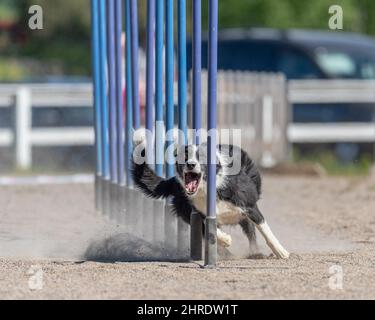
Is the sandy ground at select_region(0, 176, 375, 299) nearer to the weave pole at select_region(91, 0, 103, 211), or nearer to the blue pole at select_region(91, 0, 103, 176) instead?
the weave pole at select_region(91, 0, 103, 211)

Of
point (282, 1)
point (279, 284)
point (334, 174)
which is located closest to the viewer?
point (279, 284)

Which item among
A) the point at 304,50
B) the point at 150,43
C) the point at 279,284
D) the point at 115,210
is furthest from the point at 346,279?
the point at 304,50

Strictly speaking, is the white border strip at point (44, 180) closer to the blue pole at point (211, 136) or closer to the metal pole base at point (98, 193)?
the metal pole base at point (98, 193)

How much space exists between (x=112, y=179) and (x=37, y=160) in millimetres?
6563

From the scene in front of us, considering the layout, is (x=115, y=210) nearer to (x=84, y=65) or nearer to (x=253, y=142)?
(x=253, y=142)

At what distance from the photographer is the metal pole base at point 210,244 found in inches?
282

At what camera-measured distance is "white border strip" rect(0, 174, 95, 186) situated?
1377 centimetres

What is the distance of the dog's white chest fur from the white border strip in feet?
20.5

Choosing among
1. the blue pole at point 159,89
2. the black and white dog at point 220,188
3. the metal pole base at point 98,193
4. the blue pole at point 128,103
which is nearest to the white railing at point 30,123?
the metal pole base at point 98,193

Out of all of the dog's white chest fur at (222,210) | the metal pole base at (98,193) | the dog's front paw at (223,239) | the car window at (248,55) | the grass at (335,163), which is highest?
the car window at (248,55)

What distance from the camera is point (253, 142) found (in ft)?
53.7

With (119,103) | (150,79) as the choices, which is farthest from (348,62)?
(150,79)

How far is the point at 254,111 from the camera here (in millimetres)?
16500

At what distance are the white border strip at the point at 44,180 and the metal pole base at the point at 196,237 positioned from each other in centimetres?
628
